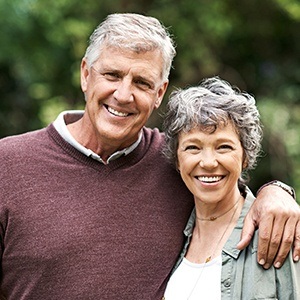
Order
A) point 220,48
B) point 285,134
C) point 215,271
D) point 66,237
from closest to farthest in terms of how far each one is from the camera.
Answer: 1. point 215,271
2. point 66,237
3. point 285,134
4. point 220,48

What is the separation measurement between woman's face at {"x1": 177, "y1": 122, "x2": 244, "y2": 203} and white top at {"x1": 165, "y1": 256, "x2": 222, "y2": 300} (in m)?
0.24

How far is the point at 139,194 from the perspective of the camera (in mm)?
2770

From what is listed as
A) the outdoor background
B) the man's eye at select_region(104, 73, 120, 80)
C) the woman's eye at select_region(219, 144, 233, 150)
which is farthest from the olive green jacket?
the outdoor background

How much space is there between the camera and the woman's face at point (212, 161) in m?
2.47

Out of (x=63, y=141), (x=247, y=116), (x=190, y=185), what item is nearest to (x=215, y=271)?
(x=190, y=185)

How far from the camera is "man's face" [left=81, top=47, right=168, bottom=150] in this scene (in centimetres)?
270

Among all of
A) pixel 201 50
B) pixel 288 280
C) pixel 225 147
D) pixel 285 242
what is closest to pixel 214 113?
pixel 225 147

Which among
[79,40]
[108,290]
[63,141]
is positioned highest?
[79,40]

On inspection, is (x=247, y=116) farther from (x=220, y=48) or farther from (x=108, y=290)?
(x=220, y=48)

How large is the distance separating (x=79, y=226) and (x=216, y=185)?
0.55 metres

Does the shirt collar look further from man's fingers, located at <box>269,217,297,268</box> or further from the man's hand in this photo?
man's fingers, located at <box>269,217,297,268</box>

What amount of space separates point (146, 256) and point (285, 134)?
11.1 feet

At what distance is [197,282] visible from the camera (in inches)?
96.6

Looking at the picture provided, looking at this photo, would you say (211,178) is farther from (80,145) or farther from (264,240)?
(80,145)
